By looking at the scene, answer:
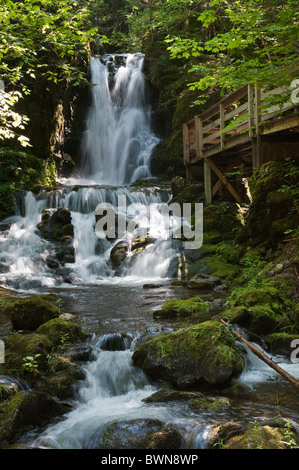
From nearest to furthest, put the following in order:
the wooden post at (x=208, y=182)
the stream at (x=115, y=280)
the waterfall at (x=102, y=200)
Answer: the stream at (x=115, y=280), the waterfall at (x=102, y=200), the wooden post at (x=208, y=182)

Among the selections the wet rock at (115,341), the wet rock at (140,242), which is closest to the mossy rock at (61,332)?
the wet rock at (115,341)

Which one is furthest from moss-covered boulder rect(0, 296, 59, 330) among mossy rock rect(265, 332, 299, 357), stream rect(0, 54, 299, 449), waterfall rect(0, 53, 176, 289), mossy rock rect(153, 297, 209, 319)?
waterfall rect(0, 53, 176, 289)

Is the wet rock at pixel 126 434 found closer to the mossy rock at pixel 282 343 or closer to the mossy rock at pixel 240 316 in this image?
the mossy rock at pixel 282 343

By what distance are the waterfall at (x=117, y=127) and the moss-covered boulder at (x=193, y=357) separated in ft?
52.9

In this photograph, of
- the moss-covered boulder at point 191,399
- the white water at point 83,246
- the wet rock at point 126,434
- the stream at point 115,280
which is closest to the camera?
the wet rock at point 126,434

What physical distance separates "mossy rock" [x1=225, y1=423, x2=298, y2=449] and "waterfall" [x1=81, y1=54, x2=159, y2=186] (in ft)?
58.7

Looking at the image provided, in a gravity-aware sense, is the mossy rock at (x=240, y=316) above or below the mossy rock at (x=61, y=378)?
above

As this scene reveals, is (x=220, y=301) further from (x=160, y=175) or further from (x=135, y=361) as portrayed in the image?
(x=160, y=175)

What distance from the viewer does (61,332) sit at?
546cm

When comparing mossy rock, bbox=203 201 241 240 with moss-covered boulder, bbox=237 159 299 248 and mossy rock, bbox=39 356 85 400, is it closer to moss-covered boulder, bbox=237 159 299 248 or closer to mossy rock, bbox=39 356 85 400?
moss-covered boulder, bbox=237 159 299 248

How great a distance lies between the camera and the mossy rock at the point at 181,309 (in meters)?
6.80

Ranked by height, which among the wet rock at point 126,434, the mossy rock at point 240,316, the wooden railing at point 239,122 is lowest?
the wet rock at point 126,434

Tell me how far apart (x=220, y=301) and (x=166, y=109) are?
684 inches

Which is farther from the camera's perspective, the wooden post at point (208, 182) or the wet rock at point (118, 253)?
the wooden post at point (208, 182)
